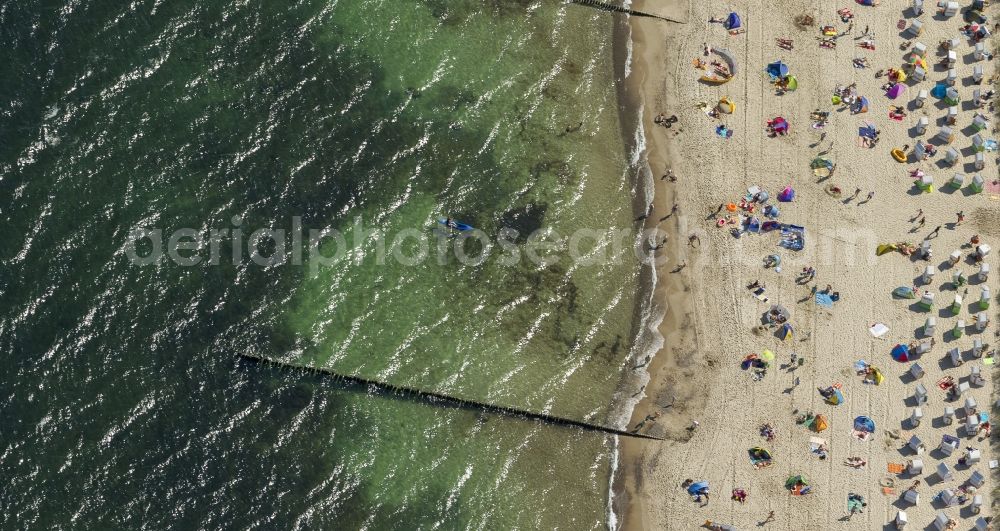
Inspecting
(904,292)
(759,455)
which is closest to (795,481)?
(759,455)

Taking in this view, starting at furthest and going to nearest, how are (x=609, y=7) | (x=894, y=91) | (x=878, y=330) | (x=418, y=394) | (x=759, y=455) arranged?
(x=609, y=7)
(x=894, y=91)
(x=878, y=330)
(x=418, y=394)
(x=759, y=455)

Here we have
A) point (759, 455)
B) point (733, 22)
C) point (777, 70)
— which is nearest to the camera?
point (759, 455)

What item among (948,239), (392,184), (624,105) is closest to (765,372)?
(948,239)

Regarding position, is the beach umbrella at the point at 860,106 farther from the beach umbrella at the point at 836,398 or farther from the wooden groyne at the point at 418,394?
the wooden groyne at the point at 418,394

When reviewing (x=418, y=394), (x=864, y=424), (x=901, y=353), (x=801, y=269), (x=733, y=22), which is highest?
(x=733, y=22)

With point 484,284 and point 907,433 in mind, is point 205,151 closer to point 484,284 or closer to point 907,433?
point 484,284

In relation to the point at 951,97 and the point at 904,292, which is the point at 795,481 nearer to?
the point at 904,292

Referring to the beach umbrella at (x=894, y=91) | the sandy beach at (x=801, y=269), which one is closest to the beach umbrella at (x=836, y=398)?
the sandy beach at (x=801, y=269)
